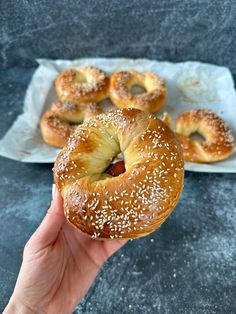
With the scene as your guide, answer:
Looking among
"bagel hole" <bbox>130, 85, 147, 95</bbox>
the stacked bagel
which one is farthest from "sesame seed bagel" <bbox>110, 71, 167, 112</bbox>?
the stacked bagel

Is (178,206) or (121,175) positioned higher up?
(121,175)

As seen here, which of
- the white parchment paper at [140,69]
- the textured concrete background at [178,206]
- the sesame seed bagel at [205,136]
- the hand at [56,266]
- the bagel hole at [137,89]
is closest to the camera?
the hand at [56,266]

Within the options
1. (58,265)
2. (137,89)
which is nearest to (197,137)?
(137,89)

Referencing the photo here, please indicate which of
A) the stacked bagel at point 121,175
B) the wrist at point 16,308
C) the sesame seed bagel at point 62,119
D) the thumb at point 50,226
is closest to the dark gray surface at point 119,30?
the sesame seed bagel at point 62,119

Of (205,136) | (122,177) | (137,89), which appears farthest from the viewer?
(137,89)

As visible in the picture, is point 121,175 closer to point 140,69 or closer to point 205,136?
point 205,136

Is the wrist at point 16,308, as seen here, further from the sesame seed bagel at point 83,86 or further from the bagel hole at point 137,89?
the bagel hole at point 137,89

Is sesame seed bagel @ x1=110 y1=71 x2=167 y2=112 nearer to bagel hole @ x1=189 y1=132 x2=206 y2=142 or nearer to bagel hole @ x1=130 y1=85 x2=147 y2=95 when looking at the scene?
bagel hole @ x1=130 y1=85 x2=147 y2=95
